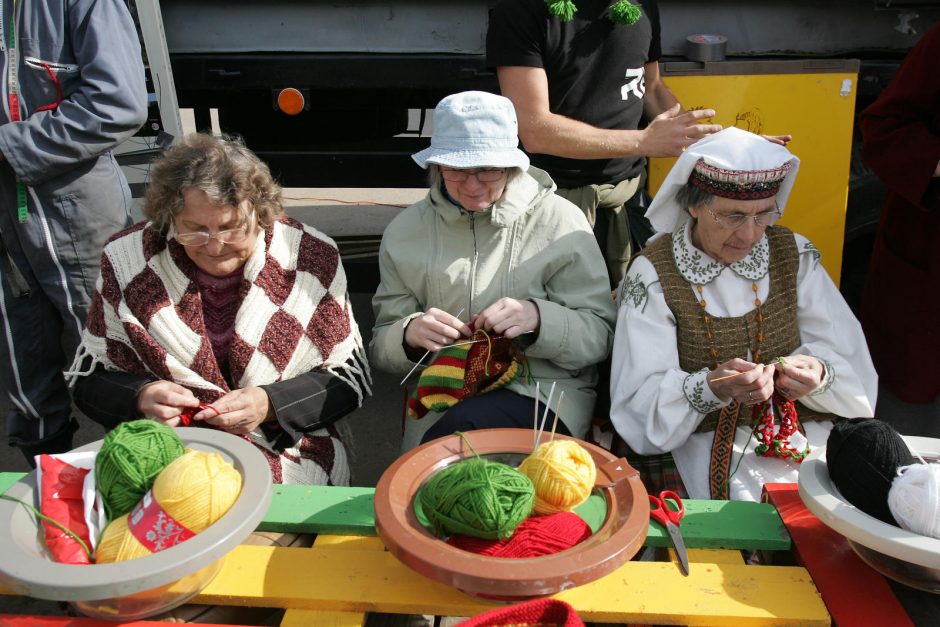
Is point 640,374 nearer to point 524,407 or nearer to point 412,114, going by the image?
→ point 524,407

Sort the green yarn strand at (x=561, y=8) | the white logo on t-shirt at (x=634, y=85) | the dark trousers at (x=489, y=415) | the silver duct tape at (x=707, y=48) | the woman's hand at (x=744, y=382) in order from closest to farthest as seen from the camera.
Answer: the woman's hand at (x=744, y=382)
the dark trousers at (x=489, y=415)
the green yarn strand at (x=561, y=8)
the white logo on t-shirt at (x=634, y=85)
the silver duct tape at (x=707, y=48)

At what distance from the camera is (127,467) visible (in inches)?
52.5

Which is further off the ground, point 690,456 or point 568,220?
point 568,220

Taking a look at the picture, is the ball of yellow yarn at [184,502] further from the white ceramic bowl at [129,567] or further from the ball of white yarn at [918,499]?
the ball of white yarn at [918,499]

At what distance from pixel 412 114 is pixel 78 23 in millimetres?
1469

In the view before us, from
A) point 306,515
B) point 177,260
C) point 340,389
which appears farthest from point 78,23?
point 306,515

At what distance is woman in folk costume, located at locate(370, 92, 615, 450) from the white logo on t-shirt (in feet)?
1.87

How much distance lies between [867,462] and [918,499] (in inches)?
3.9

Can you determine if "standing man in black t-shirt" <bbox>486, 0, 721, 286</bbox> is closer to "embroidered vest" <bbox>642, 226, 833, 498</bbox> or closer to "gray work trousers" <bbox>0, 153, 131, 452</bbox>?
"embroidered vest" <bbox>642, 226, 833, 498</bbox>

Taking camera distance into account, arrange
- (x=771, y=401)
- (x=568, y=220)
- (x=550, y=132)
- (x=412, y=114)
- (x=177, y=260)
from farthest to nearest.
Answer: (x=412, y=114) → (x=550, y=132) → (x=568, y=220) → (x=177, y=260) → (x=771, y=401)

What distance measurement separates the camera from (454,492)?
1272mm

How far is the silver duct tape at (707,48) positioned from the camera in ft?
9.76

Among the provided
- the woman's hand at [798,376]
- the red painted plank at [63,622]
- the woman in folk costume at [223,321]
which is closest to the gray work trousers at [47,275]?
the woman in folk costume at [223,321]

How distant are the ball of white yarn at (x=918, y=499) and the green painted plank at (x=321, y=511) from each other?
2.76 feet
